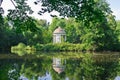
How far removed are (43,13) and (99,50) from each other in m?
58.8

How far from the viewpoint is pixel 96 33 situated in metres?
67.4

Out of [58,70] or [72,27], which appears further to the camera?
[72,27]

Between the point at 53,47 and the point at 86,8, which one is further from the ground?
the point at 86,8

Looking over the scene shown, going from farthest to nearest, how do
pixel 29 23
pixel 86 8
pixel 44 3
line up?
pixel 29 23 < pixel 44 3 < pixel 86 8

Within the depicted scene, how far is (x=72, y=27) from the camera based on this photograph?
9006 cm

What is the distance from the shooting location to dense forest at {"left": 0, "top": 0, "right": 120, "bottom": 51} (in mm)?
10289

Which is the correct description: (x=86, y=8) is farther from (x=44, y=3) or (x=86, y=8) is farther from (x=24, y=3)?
(x=24, y=3)

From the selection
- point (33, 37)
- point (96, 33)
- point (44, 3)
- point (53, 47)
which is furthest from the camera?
point (33, 37)

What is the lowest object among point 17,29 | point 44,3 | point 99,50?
point 99,50

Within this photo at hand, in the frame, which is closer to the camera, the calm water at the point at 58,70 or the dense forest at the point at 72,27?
the dense forest at the point at 72,27

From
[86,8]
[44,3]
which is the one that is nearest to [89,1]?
[86,8]

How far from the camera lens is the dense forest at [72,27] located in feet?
33.8

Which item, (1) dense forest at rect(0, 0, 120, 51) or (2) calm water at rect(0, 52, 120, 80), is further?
(2) calm water at rect(0, 52, 120, 80)

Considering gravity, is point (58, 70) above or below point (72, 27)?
below
